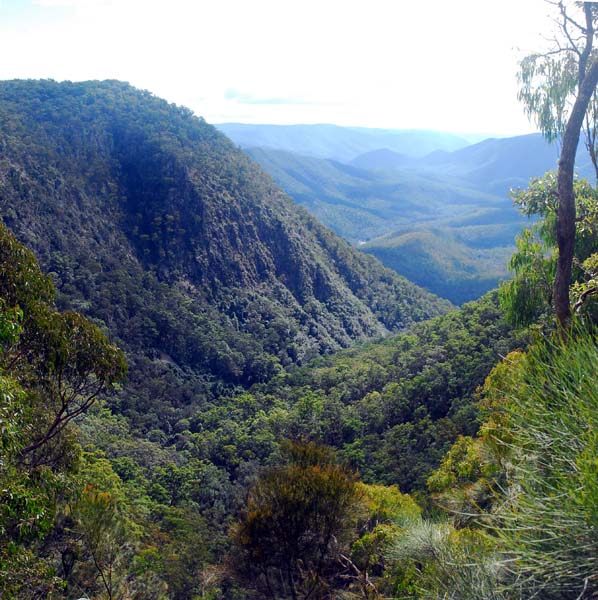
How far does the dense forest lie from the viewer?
3.54m

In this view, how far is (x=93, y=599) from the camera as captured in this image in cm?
1000

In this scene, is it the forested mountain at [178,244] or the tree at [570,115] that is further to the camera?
the forested mountain at [178,244]

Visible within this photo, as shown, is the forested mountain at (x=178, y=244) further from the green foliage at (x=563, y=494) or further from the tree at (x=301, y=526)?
the green foliage at (x=563, y=494)

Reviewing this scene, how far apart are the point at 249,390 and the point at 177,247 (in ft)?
75.6

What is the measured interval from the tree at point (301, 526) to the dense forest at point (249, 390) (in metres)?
0.04

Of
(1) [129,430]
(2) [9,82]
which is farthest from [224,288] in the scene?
(2) [9,82]

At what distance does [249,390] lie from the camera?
51.6 m

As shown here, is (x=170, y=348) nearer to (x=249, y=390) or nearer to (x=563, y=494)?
(x=249, y=390)

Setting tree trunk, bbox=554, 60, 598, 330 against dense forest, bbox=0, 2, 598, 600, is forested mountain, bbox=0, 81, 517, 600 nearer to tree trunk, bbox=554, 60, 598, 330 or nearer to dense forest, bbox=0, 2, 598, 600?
dense forest, bbox=0, 2, 598, 600

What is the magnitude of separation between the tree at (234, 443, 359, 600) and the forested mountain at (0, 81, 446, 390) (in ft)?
142

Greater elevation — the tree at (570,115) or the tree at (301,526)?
the tree at (570,115)

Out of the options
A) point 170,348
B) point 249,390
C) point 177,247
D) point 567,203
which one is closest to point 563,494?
point 567,203

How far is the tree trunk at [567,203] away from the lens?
16.7 feet

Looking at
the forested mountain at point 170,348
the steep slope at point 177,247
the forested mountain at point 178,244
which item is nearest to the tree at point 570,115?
the forested mountain at point 170,348
